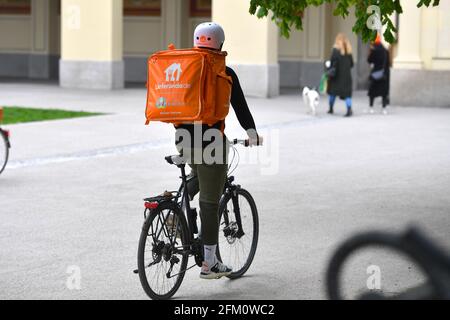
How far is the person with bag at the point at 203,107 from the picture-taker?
6461 mm

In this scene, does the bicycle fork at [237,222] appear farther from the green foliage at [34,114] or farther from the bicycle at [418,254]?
the green foliage at [34,114]

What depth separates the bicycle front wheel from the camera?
23.9 ft

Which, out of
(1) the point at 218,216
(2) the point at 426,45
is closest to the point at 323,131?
(2) the point at 426,45

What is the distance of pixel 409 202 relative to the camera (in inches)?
424

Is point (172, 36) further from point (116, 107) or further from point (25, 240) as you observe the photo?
point (25, 240)

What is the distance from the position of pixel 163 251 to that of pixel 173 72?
3.42ft

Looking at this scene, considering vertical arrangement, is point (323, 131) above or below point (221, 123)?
below

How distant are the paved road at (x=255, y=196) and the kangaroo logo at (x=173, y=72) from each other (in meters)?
1.30

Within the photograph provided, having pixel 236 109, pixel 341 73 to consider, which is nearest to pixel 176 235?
pixel 236 109

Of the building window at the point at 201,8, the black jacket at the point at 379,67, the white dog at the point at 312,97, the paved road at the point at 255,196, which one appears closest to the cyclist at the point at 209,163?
the paved road at the point at 255,196

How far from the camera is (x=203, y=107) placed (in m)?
6.46

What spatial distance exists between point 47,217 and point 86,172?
3.23 m

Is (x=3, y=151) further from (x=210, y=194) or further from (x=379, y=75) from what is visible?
(x=379, y=75)

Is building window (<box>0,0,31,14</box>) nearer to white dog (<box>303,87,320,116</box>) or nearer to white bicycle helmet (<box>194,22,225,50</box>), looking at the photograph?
white dog (<box>303,87,320,116</box>)
